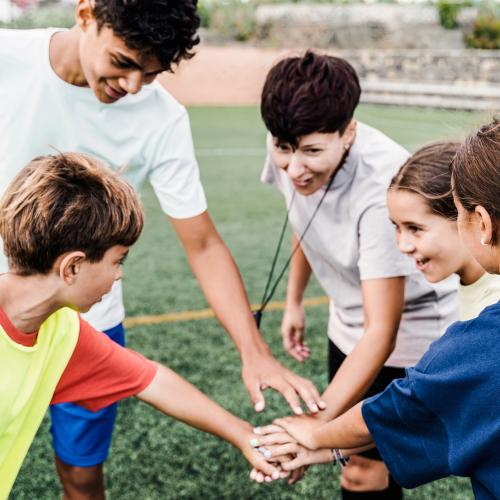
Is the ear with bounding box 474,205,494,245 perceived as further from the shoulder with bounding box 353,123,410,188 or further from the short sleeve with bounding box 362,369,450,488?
the shoulder with bounding box 353,123,410,188

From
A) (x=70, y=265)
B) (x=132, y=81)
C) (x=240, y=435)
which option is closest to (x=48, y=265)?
(x=70, y=265)

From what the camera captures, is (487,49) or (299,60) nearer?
(299,60)

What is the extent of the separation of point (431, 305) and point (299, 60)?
0.96m

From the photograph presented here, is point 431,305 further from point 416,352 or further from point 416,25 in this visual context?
point 416,25

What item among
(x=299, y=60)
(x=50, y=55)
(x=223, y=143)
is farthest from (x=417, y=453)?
(x=223, y=143)

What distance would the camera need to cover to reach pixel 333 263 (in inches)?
105

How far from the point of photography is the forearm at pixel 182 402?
2.29 m

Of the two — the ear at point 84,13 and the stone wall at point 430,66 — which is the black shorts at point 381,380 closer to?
the ear at point 84,13

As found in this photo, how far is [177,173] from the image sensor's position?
8.66ft

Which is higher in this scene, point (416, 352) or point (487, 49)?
point (416, 352)

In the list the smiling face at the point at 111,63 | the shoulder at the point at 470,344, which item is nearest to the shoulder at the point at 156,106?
the smiling face at the point at 111,63

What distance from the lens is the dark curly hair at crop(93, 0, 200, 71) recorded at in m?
2.19

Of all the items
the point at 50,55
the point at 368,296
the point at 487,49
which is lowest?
the point at 487,49

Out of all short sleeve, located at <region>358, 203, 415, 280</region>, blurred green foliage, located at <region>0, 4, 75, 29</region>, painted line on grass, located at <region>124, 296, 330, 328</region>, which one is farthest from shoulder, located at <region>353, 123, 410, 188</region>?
blurred green foliage, located at <region>0, 4, 75, 29</region>
